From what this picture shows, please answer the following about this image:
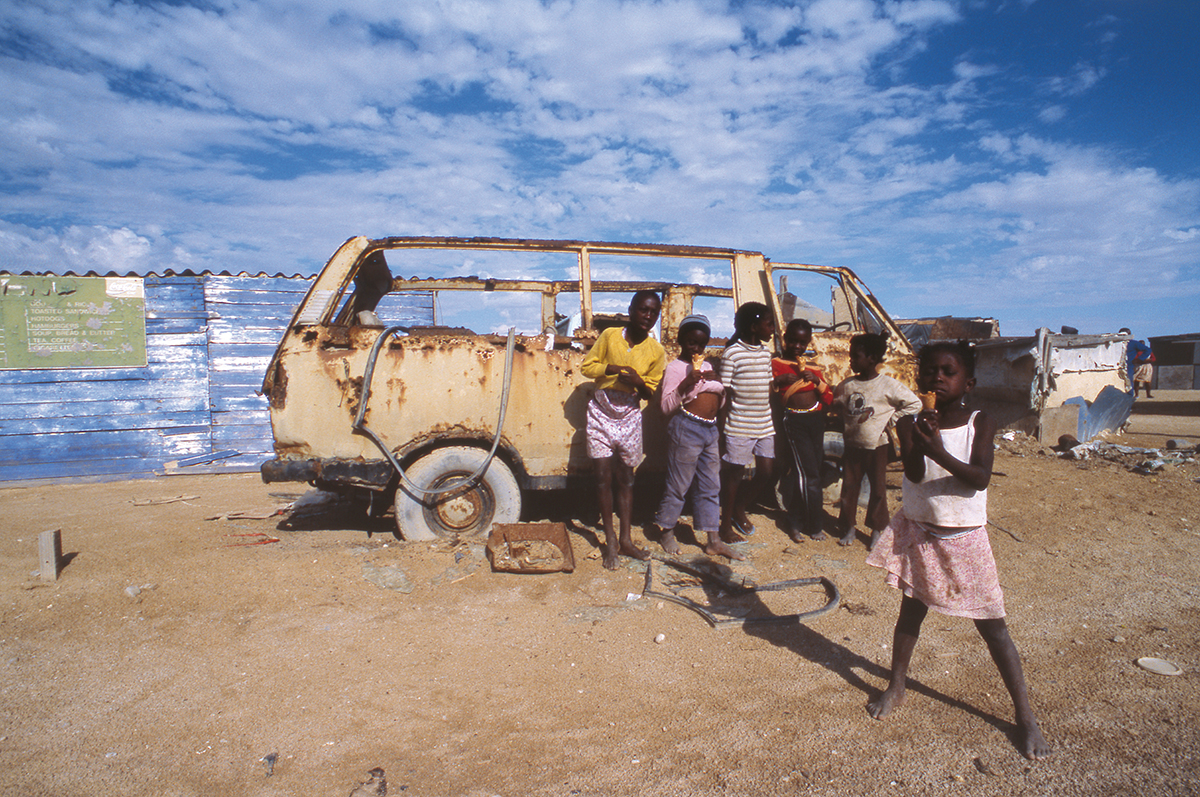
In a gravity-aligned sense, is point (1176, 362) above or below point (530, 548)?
above

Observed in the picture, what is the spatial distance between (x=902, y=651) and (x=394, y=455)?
10.3 feet

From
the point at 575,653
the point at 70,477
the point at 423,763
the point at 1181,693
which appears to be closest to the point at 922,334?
the point at 1181,693

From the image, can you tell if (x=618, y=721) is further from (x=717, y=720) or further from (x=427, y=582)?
(x=427, y=582)

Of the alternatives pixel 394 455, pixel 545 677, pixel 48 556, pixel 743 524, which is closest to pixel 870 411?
pixel 743 524

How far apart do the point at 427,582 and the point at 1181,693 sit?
3.63m

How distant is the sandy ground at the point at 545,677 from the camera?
2064 mm

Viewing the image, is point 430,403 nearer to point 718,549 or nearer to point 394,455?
point 394,455

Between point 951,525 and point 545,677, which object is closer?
point 951,525

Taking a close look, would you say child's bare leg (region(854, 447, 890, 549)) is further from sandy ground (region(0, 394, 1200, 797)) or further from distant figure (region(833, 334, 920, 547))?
sandy ground (region(0, 394, 1200, 797))

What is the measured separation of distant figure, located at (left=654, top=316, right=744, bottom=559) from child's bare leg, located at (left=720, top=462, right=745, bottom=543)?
77 millimetres

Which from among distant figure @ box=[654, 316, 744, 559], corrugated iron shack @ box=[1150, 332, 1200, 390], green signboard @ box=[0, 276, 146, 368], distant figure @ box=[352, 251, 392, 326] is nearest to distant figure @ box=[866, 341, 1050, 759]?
distant figure @ box=[654, 316, 744, 559]

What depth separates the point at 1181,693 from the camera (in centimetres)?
247

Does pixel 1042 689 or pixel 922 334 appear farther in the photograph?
pixel 922 334

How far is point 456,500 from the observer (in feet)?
14.1
